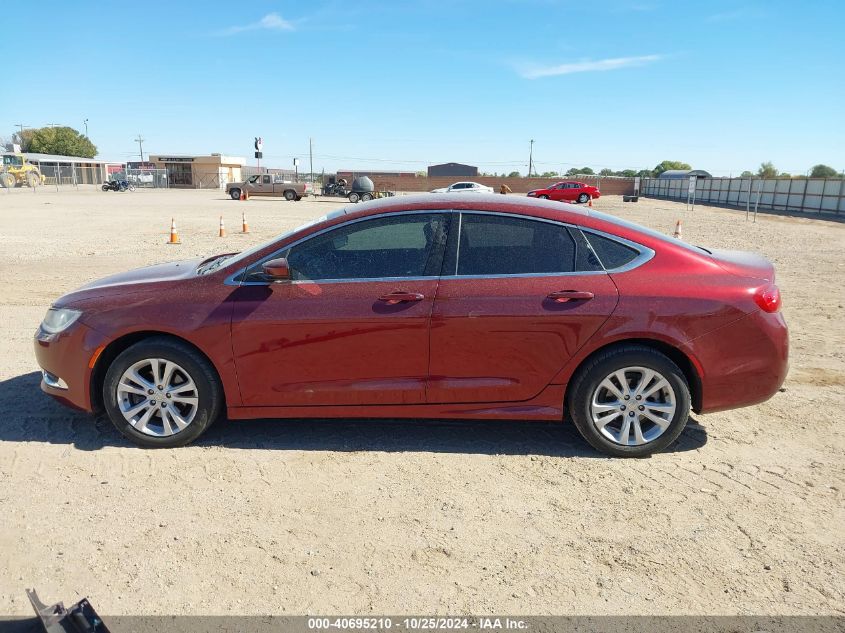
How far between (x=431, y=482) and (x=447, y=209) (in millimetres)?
1760

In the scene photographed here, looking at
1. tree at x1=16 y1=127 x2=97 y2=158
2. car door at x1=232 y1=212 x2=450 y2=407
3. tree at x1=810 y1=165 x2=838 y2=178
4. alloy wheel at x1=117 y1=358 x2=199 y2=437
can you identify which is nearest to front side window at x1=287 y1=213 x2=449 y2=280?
car door at x1=232 y1=212 x2=450 y2=407

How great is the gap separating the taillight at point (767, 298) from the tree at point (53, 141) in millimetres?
124604

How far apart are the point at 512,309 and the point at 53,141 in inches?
4931

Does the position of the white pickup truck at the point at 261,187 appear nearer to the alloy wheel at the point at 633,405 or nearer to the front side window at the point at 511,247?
the front side window at the point at 511,247

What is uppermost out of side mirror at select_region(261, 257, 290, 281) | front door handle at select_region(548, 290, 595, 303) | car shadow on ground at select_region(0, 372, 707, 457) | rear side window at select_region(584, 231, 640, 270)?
rear side window at select_region(584, 231, 640, 270)

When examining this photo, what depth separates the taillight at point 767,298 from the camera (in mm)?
4098

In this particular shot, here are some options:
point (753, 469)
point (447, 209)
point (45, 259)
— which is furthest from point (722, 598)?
point (45, 259)

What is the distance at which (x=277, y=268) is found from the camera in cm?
408

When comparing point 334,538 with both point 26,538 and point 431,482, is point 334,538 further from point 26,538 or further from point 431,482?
point 26,538

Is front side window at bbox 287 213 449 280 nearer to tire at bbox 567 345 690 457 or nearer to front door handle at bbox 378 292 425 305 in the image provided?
front door handle at bbox 378 292 425 305

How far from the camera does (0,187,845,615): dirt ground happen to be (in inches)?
113

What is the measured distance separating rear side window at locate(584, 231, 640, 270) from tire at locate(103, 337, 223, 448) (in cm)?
262

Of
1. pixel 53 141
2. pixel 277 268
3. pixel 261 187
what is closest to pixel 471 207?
pixel 277 268

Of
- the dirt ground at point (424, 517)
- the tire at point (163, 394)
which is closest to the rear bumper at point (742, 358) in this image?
the dirt ground at point (424, 517)
